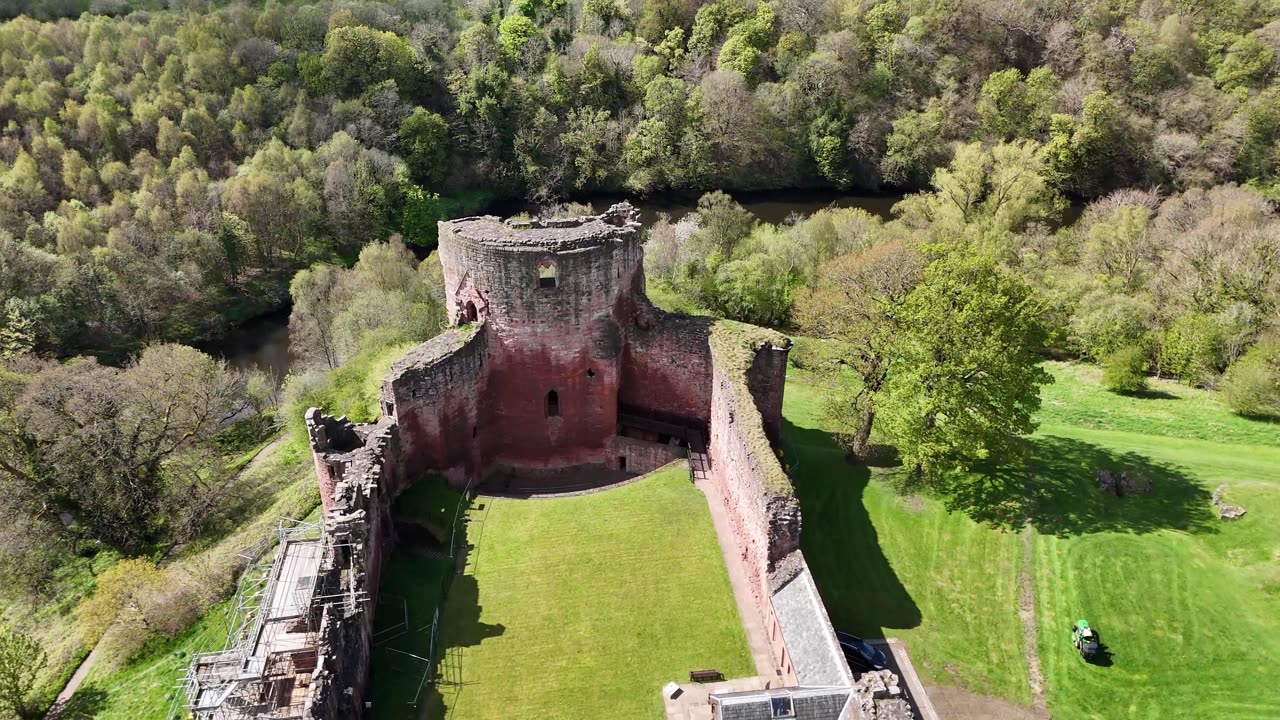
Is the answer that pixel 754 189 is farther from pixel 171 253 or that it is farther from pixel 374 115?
pixel 171 253

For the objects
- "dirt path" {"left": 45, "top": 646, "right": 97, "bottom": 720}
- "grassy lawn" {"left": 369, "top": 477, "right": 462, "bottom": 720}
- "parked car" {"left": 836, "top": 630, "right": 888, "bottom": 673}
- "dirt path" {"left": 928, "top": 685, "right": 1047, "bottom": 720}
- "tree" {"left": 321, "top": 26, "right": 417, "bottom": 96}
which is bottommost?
"dirt path" {"left": 45, "top": 646, "right": 97, "bottom": 720}

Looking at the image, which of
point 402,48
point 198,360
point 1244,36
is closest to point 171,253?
point 198,360

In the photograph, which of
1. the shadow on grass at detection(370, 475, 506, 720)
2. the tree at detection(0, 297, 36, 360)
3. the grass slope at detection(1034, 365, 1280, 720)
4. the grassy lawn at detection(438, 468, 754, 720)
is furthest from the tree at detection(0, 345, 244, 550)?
the grass slope at detection(1034, 365, 1280, 720)

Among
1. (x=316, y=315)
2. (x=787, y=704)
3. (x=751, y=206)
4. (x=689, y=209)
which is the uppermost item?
(x=751, y=206)

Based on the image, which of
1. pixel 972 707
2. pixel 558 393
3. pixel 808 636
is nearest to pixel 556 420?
pixel 558 393

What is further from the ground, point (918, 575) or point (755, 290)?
point (755, 290)

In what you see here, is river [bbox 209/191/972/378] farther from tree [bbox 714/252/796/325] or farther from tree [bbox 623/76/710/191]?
tree [bbox 714/252/796/325]

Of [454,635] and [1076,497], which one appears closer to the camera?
[454,635]

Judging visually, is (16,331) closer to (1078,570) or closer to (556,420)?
(556,420)
